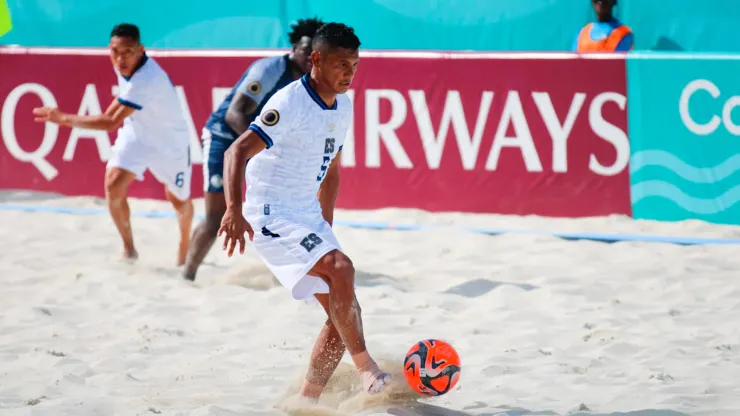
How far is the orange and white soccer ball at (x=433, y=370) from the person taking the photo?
4621mm

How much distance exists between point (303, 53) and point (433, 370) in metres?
3.00

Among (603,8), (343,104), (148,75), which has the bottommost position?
(343,104)

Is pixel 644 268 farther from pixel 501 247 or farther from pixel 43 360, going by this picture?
pixel 43 360

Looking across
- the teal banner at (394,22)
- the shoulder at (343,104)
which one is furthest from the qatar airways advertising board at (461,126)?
the shoulder at (343,104)

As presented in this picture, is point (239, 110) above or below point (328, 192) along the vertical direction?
above

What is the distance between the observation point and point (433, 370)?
15.2 feet

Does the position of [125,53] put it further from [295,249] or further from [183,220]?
[295,249]

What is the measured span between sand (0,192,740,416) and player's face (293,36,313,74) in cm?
144

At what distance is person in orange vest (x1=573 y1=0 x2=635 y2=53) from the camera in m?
10.2

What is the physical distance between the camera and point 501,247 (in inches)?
329

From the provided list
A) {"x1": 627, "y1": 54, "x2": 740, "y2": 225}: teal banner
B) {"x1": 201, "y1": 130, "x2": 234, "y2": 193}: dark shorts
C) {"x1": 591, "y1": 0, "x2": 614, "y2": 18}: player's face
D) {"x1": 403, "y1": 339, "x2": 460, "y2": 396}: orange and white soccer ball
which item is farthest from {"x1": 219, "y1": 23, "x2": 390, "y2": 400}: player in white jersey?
{"x1": 591, "y1": 0, "x2": 614, "y2": 18}: player's face

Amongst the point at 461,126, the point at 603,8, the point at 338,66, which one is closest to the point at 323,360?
the point at 338,66

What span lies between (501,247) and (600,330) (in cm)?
225

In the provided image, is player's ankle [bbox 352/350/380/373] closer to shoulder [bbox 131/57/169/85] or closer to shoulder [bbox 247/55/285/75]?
shoulder [bbox 247/55/285/75]
